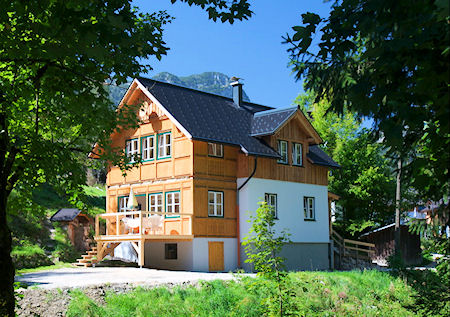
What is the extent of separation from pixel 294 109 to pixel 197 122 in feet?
17.2

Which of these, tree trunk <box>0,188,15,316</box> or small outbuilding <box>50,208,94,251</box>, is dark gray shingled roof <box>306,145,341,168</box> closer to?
small outbuilding <box>50,208,94,251</box>

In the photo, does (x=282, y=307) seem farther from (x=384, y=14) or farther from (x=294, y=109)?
(x=294, y=109)

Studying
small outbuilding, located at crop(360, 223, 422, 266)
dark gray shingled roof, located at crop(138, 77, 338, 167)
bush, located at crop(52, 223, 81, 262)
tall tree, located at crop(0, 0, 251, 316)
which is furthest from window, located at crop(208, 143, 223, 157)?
tall tree, located at crop(0, 0, 251, 316)

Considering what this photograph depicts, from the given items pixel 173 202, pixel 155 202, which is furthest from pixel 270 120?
pixel 155 202

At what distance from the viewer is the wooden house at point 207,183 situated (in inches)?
950

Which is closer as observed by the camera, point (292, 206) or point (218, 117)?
point (218, 117)

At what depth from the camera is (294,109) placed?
27.3 metres

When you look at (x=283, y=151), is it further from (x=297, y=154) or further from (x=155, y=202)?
(x=155, y=202)

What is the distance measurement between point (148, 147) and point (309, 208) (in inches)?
353

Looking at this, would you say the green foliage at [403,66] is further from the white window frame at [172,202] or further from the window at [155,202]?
the window at [155,202]

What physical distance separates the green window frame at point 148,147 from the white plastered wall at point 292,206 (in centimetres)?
432

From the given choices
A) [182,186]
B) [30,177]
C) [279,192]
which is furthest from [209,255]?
[30,177]

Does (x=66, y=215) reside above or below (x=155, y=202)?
below

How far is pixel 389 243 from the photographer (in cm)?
3512
